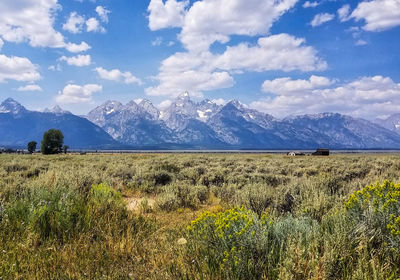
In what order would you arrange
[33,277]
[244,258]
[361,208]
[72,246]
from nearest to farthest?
[244,258] → [33,277] → [361,208] → [72,246]

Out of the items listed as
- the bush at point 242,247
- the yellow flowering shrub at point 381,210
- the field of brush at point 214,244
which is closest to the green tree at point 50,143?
the field of brush at point 214,244

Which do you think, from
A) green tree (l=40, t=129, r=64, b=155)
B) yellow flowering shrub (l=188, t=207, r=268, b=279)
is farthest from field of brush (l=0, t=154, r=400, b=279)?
green tree (l=40, t=129, r=64, b=155)

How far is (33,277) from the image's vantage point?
3.46 m

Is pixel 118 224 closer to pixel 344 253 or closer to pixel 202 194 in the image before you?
pixel 344 253

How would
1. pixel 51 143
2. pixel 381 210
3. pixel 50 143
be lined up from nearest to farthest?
1. pixel 381 210
2. pixel 50 143
3. pixel 51 143

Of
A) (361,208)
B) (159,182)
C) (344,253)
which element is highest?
(361,208)

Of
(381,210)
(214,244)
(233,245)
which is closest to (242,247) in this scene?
(233,245)

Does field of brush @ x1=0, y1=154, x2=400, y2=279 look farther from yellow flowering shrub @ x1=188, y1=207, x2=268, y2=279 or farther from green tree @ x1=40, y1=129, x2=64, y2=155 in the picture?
green tree @ x1=40, y1=129, x2=64, y2=155

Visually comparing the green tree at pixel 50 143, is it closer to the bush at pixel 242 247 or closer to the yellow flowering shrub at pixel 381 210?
the bush at pixel 242 247

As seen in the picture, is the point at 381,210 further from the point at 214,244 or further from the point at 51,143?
the point at 51,143

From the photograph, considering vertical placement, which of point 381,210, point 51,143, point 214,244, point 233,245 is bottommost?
point 214,244

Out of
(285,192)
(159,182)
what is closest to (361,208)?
(285,192)

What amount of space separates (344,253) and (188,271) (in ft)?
6.87

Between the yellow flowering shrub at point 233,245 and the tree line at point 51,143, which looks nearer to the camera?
the yellow flowering shrub at point 233,245
